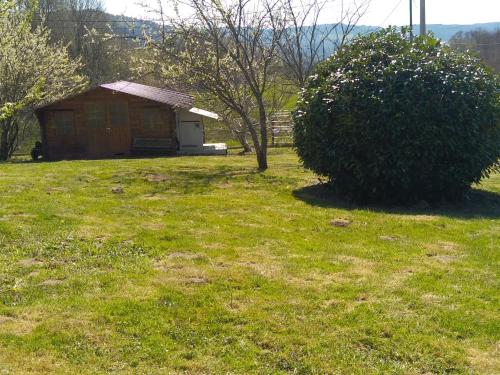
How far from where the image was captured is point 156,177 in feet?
38.4

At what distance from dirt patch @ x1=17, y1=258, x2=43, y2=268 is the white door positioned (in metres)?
17.9

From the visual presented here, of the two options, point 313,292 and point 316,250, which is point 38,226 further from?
point 313,292

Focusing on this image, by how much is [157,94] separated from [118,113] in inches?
79.9

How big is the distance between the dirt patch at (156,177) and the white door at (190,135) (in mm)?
10934

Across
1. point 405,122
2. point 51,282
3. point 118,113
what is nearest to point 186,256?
point 51,282

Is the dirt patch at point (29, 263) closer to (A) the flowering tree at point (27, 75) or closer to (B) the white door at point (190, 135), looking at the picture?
(A) the flowering tree at point (27, 75)

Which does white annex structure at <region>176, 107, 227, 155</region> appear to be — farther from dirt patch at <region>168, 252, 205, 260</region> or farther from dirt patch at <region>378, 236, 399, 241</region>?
dirt patch at <region>168, 252, 205, 260</region>

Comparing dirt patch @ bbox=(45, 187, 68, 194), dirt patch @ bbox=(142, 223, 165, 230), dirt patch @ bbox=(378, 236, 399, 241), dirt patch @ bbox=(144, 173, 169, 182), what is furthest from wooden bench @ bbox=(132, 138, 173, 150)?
dirt patch @ bbox=(378, 236, 399, 241)

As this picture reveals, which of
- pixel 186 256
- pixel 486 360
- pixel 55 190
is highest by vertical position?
pixel 55 190

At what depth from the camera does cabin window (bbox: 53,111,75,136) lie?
21438 mm

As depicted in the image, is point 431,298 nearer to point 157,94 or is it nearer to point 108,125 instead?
point 108,125

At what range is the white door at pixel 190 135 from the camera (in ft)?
75.9

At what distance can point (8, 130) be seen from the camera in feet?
70.6

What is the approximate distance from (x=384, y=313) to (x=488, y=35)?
4191cm
